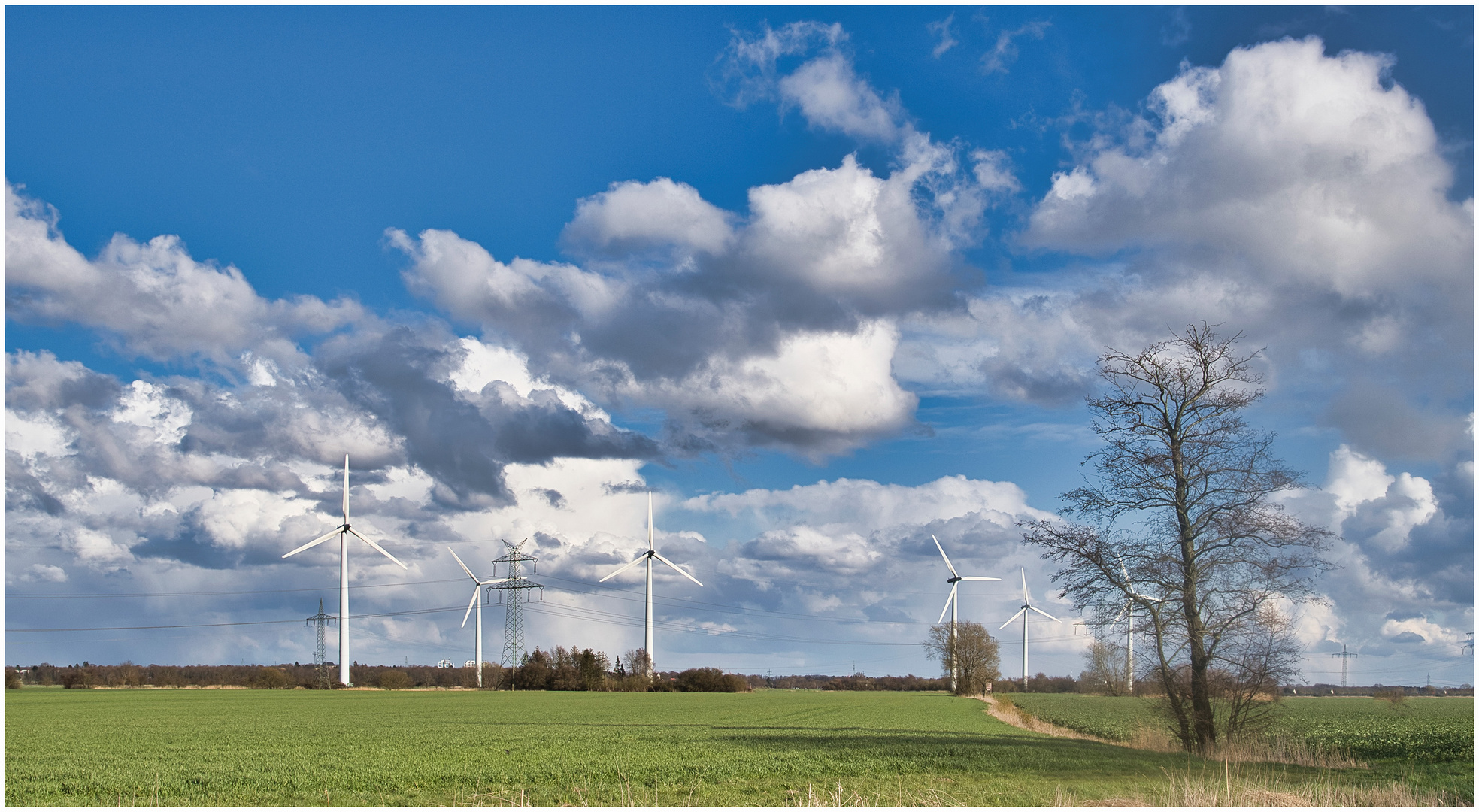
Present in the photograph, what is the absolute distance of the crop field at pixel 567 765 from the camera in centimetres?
2411

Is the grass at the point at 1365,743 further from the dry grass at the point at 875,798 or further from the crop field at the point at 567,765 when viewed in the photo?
the dry grass at the point at 875,798

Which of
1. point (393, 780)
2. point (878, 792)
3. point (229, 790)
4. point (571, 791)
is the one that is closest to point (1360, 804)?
point (878, 792)

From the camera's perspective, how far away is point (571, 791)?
2484 centimetres

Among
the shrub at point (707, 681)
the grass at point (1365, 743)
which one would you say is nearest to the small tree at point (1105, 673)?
the grass at point (1365, 743)

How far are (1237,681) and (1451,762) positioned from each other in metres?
8.09

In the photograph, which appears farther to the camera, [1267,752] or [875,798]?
[1267,752]

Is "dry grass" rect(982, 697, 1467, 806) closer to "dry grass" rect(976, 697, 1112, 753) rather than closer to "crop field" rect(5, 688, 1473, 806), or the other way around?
"crop field" rect(5, 688, 1473, 806)

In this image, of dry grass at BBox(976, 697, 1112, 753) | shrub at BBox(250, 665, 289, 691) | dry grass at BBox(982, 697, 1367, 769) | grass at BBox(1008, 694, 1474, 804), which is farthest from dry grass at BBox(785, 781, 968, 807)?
shrub at BBox(250, 665, 289, 691)

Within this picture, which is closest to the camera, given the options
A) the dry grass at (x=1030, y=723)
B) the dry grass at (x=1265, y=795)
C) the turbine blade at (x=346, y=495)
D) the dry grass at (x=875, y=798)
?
the dry grass at (x=1265, y=795)

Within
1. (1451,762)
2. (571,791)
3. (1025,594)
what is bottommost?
(1025,594)

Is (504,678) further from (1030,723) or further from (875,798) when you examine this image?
(875,798)

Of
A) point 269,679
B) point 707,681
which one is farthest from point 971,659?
point 269,679

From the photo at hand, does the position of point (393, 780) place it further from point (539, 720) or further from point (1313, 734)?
point (1313, 734)

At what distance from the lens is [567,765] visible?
30.4m
